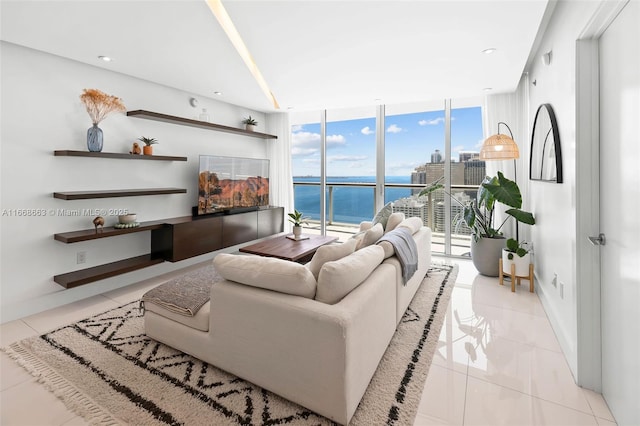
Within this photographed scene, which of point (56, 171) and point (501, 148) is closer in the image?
point (56, 171)

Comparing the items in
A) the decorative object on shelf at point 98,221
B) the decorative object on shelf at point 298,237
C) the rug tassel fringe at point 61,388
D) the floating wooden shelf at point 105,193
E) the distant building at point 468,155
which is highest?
the distant building at point 468,155

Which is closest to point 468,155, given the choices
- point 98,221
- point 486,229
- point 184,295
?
point 486,229

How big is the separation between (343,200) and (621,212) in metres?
4.56

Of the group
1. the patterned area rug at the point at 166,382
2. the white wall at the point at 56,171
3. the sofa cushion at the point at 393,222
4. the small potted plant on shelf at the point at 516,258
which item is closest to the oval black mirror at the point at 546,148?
the small potted plant on shelf at the point at 516,258

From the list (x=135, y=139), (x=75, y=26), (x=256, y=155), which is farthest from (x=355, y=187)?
(x=75, y=26)

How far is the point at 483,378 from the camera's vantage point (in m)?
1.90

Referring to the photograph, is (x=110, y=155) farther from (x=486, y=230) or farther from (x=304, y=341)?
(x=486, y=230)

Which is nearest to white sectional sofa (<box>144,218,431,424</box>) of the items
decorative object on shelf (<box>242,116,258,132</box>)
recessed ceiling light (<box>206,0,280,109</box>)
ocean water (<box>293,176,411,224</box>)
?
recessed ceiling light (<box>206,0,280,109</box>)

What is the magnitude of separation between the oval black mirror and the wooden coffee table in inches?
95.2

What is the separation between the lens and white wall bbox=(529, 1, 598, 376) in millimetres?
1929

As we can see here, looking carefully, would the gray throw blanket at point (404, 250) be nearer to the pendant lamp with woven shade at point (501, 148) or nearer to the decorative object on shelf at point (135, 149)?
the pendant lamp with woven shade at point (501, 148)

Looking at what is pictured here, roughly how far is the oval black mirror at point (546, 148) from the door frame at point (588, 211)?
0.48m

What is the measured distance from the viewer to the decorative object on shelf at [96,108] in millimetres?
3029

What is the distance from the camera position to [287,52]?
2.96m
